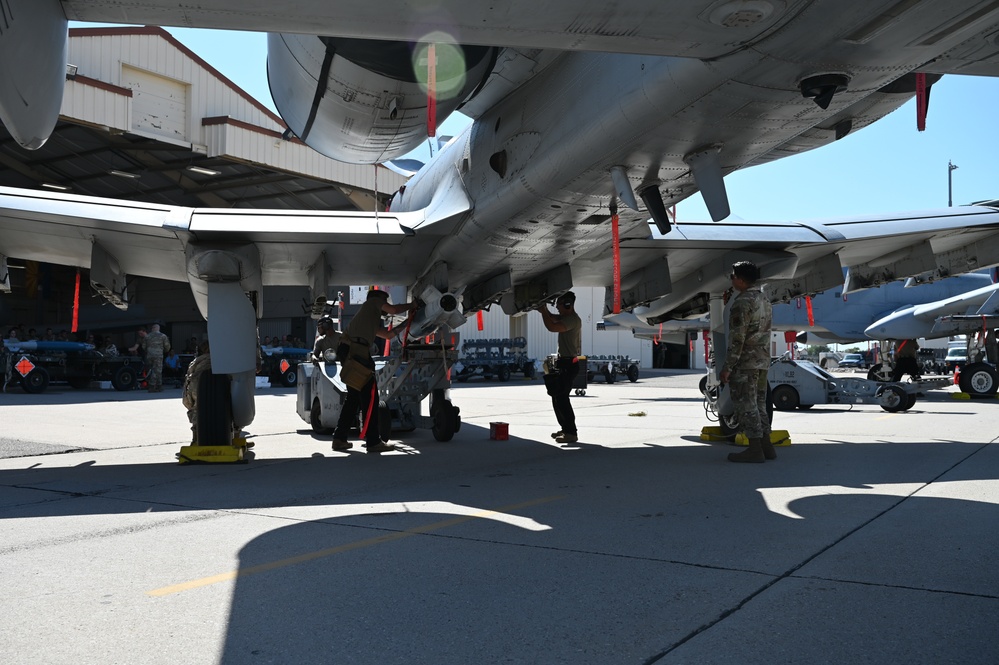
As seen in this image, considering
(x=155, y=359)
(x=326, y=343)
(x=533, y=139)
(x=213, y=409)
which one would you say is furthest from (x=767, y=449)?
(x=155, y=359)

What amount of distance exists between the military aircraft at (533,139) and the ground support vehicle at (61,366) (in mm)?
12853

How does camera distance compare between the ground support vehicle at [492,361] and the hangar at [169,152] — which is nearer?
the hangar at [169,152]

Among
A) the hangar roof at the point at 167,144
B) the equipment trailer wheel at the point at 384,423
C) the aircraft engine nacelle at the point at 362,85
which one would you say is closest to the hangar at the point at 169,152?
the hangar roof at the point at 167,144

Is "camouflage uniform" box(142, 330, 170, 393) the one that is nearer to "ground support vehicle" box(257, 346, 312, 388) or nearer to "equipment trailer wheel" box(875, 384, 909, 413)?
"ground support vehicle" box(257, 346, 312, 388)

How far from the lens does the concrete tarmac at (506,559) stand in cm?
255

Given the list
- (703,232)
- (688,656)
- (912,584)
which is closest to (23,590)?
(688,656)

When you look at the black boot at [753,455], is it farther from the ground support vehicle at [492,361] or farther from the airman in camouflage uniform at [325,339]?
Result: the ground support vehicle at [492,361]

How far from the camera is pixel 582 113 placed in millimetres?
4938

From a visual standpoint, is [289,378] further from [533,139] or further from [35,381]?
[533,139]

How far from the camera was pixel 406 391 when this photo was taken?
377 inches

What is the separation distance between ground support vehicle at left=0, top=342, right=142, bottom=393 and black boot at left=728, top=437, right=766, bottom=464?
742 inches

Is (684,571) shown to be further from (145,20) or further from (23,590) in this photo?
(145,20)

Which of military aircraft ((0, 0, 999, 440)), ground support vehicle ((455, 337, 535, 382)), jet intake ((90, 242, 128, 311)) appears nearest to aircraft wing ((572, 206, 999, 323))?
military aircraft ((0, 0, 999, 440))

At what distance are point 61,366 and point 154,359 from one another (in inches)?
94.8
